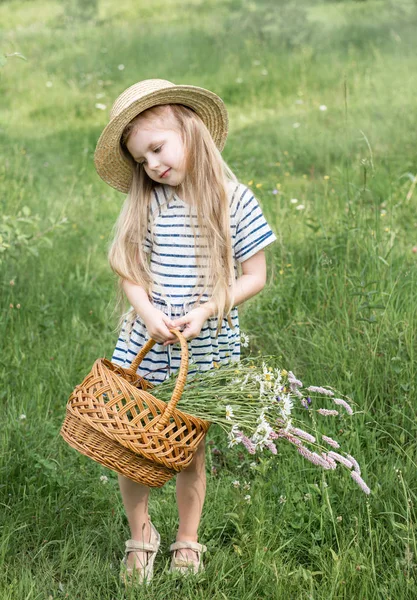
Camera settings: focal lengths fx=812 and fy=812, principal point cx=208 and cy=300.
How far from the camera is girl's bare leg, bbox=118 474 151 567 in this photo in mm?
2611

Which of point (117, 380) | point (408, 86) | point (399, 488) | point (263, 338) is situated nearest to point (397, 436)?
point (399, 488)

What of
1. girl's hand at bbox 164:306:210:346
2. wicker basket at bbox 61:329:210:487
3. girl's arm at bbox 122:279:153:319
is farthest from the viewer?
girl's arm at bbox 122:279:153:319

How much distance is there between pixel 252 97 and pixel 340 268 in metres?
4.38

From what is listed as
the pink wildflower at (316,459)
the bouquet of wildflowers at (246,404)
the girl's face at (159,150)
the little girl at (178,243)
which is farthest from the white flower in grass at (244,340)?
the girl's face at (159,150)

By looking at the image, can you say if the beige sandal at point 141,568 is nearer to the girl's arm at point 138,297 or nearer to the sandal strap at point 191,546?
the sandal strap at point 191,546

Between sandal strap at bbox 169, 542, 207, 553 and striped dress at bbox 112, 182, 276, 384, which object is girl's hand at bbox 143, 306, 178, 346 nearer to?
striped dress at bbox 112, 182, 276, 384

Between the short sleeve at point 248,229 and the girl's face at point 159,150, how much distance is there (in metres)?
0.23

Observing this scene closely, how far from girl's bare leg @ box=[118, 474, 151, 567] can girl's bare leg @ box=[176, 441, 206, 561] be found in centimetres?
11

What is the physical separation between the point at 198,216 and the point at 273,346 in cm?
122

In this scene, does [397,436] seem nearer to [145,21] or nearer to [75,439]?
[75,439]

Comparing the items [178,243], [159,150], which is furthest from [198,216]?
[159,150]

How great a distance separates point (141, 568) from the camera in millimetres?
2598

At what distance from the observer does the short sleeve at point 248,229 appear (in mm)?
2578

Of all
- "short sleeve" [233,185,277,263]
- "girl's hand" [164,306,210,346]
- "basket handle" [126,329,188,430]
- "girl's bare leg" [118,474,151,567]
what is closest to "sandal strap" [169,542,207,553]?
"girl's bare leg" [118,474,151,567]
